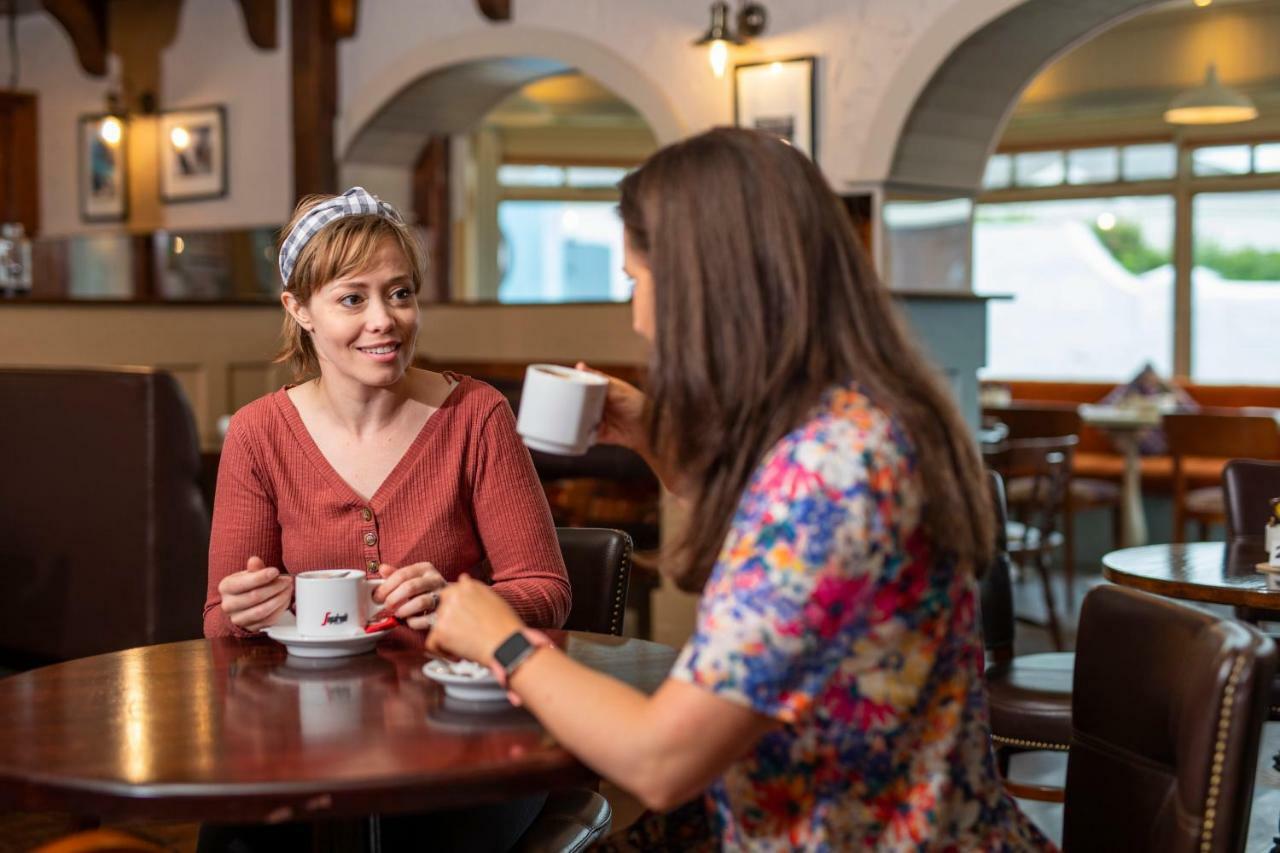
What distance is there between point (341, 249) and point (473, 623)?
2.76ft

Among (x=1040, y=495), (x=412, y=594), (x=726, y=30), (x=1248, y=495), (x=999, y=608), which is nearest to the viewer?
(x=412, y=594)

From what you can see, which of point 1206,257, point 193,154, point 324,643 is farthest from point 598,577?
point 1206,257

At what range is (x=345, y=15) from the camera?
7.39 m

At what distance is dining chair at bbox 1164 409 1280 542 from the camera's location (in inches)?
269

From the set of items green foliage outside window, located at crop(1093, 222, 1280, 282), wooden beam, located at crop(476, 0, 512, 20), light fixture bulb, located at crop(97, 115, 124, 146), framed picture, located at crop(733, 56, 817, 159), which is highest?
wooden beam, located at crop(476, 0, 512, 20)

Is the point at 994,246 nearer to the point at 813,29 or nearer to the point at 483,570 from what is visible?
the point at 813,29

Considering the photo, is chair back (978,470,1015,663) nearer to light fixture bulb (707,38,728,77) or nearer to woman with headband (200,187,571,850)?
woman with headband (200,187,571,850)

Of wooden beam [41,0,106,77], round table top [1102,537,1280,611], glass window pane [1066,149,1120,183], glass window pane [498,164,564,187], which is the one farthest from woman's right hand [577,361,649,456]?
glass window pane [498,164,564,187]

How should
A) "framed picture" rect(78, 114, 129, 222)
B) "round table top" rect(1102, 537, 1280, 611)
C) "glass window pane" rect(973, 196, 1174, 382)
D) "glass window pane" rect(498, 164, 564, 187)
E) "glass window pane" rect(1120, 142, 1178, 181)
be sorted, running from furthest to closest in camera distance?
"glass window pane" rect(498, 164, 564, 187) < "glass window pane" rect(973, 196, 1174, 382) < "glass window pane" rect(1120, 142, 1178, 181) < "framed picture" rect(78, 114, 129, 222) < "round table top" rect(1102, 537, 1280, 611)

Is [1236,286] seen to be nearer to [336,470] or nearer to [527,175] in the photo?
[527,175]

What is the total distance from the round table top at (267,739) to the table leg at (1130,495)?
20.5 ft

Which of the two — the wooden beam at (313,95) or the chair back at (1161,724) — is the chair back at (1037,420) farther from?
the chair back at (1161,724)

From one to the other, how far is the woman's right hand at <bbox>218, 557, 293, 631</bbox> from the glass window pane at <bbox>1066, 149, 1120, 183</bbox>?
9.54 metres

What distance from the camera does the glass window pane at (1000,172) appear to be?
35.4 feet
